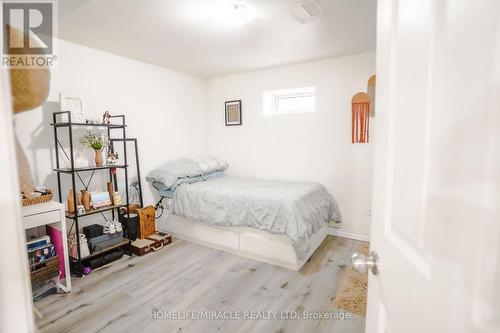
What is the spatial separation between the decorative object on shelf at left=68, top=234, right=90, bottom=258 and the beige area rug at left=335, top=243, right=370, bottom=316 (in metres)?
2.36

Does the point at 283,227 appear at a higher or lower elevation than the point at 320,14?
lower

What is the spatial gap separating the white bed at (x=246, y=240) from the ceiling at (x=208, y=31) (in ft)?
6.63

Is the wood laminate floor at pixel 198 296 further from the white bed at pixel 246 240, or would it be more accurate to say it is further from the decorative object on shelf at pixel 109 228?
the decorative object on shelf at pixel 109 228

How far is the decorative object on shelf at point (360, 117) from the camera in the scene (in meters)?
3.12

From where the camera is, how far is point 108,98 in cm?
303

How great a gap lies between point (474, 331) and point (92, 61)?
3526 mm

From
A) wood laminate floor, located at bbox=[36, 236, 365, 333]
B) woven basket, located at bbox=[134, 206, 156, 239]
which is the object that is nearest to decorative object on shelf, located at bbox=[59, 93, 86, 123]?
woven basket, located at bbox=[134, 206, 156, 239]

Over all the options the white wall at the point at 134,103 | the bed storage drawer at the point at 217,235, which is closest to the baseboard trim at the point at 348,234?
→ the bed storage drawer at the point at 217,235

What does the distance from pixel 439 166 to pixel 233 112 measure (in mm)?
3860

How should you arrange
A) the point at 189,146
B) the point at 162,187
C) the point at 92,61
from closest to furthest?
the point at 92,61
the point at 162,187
the point at 189,146

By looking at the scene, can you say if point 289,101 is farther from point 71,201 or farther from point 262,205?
point 71,201

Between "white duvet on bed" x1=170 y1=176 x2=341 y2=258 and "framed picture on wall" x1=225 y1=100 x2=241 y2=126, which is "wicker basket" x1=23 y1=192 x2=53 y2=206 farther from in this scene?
"framed picture on wall" x1=225 y1=100 x2=241 y2=126

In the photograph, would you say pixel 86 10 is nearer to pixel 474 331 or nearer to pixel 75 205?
pixel 75 205

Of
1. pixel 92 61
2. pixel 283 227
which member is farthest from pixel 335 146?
pixel 92 61
